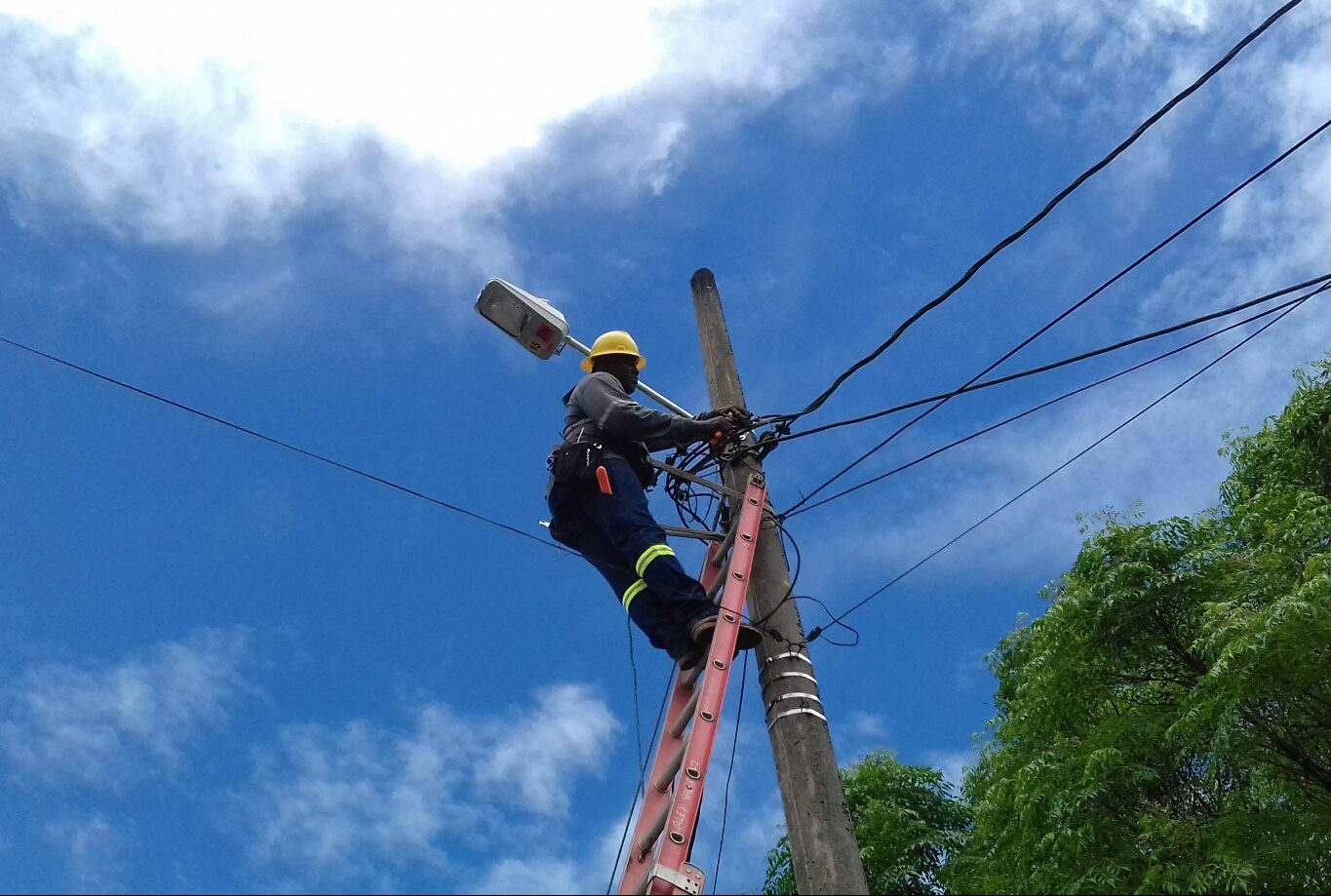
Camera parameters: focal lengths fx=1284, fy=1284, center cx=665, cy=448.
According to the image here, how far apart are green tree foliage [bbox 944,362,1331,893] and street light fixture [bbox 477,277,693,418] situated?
5.65 meters

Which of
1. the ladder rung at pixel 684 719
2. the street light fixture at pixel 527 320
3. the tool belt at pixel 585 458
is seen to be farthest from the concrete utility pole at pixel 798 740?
the street light fixture at pixel 527 320

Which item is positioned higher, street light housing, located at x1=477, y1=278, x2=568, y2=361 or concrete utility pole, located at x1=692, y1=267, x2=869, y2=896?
street light housing, located at x1=477, y1=278, x2=568, y2=361

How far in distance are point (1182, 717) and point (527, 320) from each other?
660cm

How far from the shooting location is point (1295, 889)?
939 centimetres

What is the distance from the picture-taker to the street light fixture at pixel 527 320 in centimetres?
689

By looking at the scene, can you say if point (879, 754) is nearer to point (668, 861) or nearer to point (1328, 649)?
point (1328, 649)

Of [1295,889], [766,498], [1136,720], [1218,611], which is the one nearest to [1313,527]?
[1218,611]

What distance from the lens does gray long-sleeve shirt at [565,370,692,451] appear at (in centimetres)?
600

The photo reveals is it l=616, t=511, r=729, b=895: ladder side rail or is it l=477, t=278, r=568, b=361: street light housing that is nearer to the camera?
l=616, t=511, r=729, b=895: ladder side rail

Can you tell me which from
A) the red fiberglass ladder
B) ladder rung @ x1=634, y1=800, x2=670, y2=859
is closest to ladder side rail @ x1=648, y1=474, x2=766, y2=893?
the red fiberglass ladder

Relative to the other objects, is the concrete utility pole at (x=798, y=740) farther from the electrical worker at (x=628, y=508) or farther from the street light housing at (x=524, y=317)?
the street light housing at (x=524, y=317)

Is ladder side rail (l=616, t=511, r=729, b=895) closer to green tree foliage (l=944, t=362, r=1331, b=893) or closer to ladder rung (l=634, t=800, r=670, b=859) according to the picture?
ladder rung (l=634, t=800, r=670, b=859)

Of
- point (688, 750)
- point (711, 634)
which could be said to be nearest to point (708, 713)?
point (688, 750)

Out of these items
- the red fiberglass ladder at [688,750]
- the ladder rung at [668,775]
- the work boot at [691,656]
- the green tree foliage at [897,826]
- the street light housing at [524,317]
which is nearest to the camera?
the red fiberglass ladder at [688,750]
